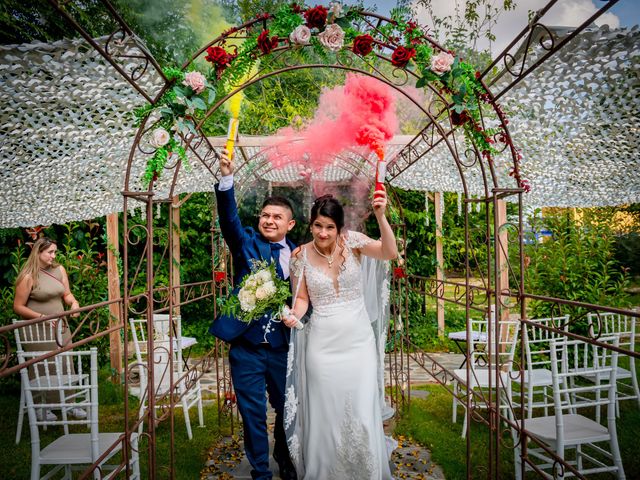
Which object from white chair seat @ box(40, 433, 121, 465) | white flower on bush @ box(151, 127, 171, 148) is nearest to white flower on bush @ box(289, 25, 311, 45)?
white flower on bush @ box(151, 127, 171, 148)

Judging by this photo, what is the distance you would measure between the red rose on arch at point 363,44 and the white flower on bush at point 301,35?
12.1 inches

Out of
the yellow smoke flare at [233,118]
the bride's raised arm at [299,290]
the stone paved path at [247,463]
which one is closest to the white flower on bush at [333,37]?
the yellow smoke flare at [233,118]

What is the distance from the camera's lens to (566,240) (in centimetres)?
683

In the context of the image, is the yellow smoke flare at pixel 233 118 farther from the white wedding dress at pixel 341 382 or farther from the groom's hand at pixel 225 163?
the white wedding dress at pixel 341 382

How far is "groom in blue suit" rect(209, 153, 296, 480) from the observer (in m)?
3.23

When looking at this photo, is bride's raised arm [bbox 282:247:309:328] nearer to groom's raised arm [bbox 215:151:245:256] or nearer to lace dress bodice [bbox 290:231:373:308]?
lace dress bodice [bbox 290:231:373:308]

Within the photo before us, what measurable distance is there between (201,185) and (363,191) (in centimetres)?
257

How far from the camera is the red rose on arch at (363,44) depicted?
2.87m

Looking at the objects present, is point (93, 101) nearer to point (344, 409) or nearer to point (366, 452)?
point (344, 409)

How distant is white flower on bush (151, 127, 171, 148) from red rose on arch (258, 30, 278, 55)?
81 centimetres

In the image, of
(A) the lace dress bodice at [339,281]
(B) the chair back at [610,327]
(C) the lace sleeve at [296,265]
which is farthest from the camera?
(B) the chair back at [610,327]

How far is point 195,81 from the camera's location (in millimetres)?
2699

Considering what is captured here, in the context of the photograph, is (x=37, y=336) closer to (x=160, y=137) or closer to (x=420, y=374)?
(x=160, y=137)

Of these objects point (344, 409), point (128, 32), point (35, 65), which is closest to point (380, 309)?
point (344, 409)
